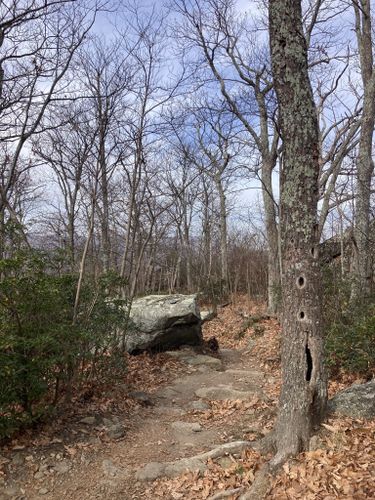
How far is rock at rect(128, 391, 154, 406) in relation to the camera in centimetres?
634

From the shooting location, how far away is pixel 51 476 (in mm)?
4273

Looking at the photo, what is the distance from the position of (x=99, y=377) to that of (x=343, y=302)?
4.76 m

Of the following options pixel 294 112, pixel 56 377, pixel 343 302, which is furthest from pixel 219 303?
pixel 294 112

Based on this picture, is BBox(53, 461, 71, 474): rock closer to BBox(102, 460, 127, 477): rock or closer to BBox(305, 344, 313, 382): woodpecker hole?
BBox(102, 460, 127, 477): rock

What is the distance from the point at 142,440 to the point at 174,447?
463mm

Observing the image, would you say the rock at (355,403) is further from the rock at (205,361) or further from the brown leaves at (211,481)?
the rock at (205,361)

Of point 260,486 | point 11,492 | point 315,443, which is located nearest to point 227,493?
point 260,486

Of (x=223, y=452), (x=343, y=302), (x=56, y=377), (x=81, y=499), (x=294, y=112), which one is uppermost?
(x=294, y=112)

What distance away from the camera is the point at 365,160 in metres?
9.76

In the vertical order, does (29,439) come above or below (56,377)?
below

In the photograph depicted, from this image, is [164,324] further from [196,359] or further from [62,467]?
[62,467]

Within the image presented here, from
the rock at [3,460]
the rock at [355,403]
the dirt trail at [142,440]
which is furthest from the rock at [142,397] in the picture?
the rock at [355,403]

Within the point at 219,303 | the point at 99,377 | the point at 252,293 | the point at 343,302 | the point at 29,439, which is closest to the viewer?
the point at 29,439

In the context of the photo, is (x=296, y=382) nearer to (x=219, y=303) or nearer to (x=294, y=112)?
(x=294, y=112)
